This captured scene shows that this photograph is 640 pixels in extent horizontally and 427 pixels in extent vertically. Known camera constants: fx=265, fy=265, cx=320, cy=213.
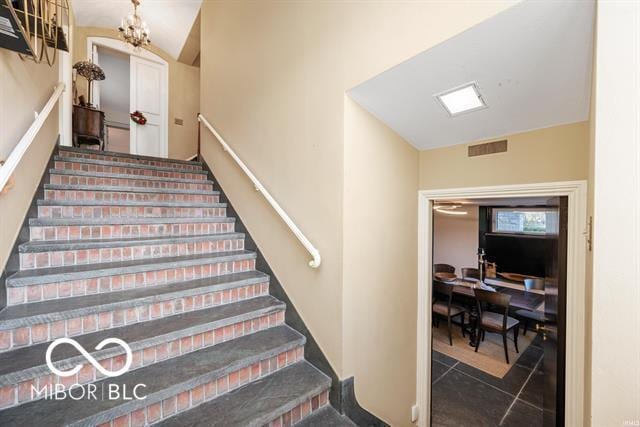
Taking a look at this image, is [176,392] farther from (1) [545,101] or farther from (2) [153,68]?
(2) [153,68]

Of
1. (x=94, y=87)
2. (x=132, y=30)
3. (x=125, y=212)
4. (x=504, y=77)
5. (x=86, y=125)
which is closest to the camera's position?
(x=504, y=77)

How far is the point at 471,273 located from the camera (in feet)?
17.8

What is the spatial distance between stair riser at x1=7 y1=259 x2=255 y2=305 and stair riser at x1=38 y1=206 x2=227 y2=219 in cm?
74

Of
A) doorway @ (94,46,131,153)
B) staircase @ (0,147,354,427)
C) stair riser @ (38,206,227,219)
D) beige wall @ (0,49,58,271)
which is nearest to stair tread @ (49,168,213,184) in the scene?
staircase @ (0,147,354,427)

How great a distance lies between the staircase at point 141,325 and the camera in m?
1.15

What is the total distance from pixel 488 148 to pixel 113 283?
2.53 m

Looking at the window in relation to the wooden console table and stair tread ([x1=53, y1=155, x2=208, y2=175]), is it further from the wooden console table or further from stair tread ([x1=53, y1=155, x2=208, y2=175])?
the wooden console table

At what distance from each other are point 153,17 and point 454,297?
671 centimetres

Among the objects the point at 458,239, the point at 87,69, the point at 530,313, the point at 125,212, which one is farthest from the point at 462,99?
the point at 458,239

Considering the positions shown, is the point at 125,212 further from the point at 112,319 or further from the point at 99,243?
the point at 112,319

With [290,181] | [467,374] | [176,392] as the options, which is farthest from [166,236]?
[467,374]

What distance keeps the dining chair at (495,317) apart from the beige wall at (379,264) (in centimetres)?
216

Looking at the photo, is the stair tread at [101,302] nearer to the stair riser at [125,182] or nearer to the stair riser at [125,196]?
the stair riser at [125,196]

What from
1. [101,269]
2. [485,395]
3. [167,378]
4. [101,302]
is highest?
[101,269]
